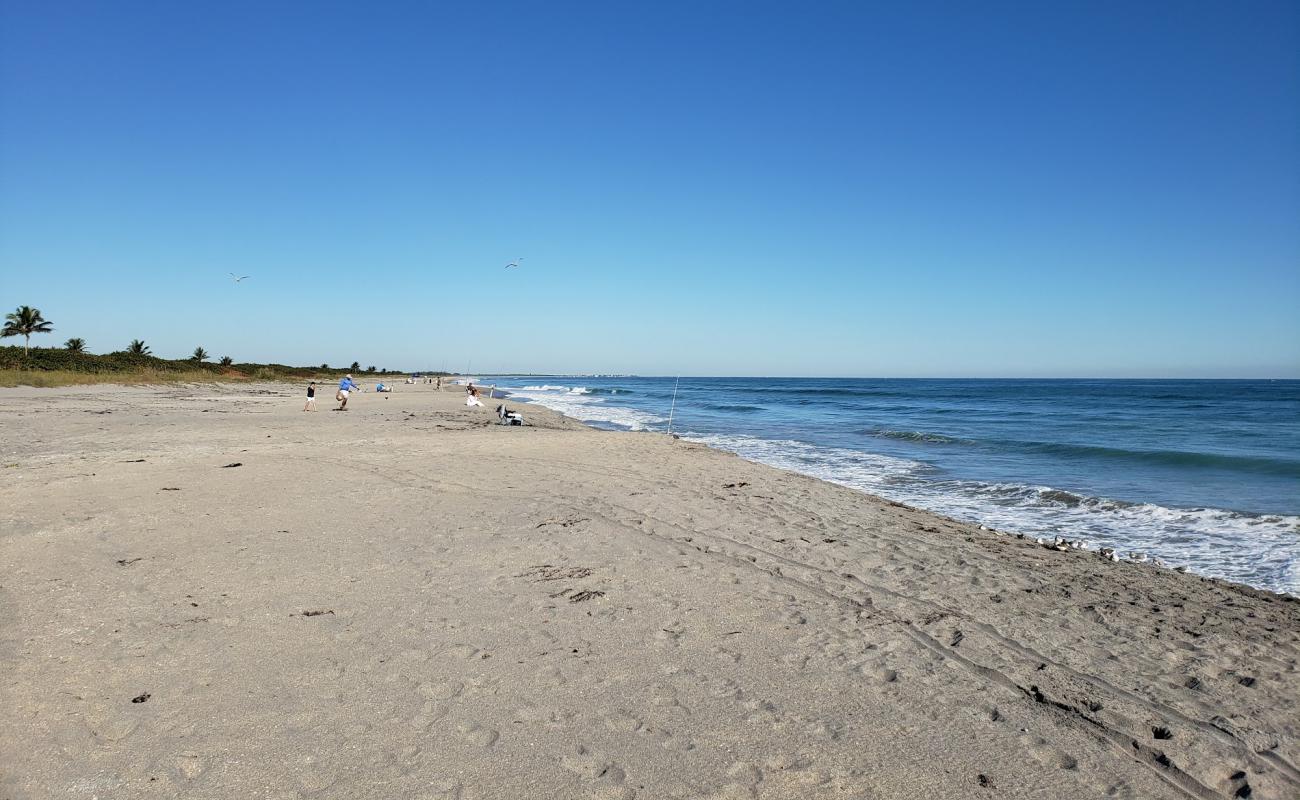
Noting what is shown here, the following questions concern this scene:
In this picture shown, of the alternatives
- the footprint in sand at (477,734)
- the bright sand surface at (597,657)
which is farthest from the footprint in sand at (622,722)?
the footprint in sand at (477,734)

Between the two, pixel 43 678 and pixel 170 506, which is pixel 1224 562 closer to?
pixel 43 678

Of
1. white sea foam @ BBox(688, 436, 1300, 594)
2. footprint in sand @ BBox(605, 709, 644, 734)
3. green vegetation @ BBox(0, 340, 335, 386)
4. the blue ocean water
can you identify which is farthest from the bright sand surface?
green vegetation @ BBox(0, 340, 335, 386)

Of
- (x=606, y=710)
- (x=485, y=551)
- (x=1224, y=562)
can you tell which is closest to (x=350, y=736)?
(x=606, y=710)

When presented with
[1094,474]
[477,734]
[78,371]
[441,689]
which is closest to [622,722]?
[477,734]

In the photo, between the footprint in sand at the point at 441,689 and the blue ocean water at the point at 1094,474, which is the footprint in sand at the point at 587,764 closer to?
the footprint in sand at the point at 441,689

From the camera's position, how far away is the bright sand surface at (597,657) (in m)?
3.31

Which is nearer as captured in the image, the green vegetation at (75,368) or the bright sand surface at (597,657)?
the bright sand surface at (597,657)

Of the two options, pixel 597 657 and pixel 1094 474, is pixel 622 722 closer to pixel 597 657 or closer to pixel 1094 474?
pixel 597 657

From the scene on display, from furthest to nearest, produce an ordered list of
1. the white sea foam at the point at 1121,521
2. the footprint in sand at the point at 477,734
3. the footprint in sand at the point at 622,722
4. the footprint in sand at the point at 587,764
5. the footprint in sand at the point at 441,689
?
the white sea foam at the point at 1121,521
the footprint in sand at the point at 441,689
the footprint in sand at the point at 622,722
the footprint in sand at the point at 477,734
the footprint in sand at the point at 587,764

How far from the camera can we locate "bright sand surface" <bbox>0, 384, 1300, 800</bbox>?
3.31 metres

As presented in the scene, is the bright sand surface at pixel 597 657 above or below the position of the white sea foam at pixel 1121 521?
above

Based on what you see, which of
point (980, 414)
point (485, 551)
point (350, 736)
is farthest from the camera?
point (980, 414)

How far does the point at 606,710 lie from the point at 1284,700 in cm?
448

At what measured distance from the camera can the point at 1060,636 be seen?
5273 mm
